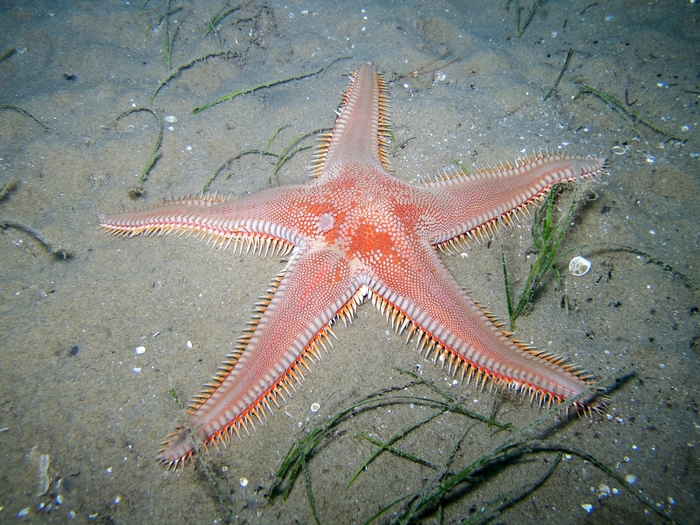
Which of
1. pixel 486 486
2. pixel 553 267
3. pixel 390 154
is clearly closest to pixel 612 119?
pixel 553 267

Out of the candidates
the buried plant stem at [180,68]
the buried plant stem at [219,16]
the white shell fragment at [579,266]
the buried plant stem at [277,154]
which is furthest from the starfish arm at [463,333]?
the buried plant stem at [219,16]

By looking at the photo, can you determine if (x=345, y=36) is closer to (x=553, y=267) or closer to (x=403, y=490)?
(x=553, y=267)

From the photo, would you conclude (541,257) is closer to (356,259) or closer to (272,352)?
(356,259)

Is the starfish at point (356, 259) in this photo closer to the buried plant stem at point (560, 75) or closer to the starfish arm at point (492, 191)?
the starfish arm at point (492, 191)

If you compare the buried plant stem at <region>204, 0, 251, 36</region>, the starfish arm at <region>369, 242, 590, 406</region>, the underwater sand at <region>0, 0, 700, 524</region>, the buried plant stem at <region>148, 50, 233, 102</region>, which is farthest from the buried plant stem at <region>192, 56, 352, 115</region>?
the starfish arm at <region>369, 242, 590, 406</region>

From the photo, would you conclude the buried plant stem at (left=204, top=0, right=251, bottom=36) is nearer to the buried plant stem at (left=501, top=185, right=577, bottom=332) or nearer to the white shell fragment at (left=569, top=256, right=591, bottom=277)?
the buried plant stem at (left=501, top=185, right=577, bottom=332)
